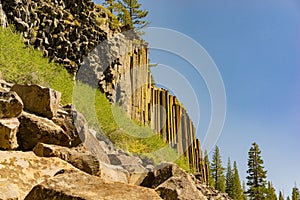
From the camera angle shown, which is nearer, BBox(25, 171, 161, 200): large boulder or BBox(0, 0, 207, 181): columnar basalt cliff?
BBox(25, 171, 161, 200): large boulder

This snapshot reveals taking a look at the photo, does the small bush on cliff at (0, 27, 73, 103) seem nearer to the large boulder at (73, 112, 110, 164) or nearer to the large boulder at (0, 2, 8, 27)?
the large boulder at (0, 2, 8, 27)

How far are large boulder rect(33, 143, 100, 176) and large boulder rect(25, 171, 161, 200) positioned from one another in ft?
5.69

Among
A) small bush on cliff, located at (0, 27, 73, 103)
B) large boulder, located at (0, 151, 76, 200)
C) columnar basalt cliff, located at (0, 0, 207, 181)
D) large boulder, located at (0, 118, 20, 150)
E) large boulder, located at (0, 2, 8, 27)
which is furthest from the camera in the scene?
columnar basalt cliff, located at (0, 0, 207, 181)

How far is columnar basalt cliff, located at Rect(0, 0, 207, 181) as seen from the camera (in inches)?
772

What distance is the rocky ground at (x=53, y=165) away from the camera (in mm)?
3447

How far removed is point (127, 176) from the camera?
7277mm

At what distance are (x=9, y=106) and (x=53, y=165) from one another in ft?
4.81

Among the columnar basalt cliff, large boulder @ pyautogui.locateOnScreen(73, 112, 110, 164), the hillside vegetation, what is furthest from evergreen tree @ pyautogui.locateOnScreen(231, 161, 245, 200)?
large boulder @ pyautogui.locateOnScreen(73, 112, 110, 164)

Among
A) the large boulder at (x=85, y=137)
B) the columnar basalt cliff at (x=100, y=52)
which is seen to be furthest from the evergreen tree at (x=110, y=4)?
the large boulder at (x=85, y=137)

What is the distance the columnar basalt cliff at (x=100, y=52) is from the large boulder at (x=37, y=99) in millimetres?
12099

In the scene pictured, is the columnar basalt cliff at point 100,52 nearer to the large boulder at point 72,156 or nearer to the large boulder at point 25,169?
the large boulder at point 72,156

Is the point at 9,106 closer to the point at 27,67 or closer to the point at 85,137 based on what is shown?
the point at 85,137

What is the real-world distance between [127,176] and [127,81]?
1925cm

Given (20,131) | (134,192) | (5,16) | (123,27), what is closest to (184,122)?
(123,27)
